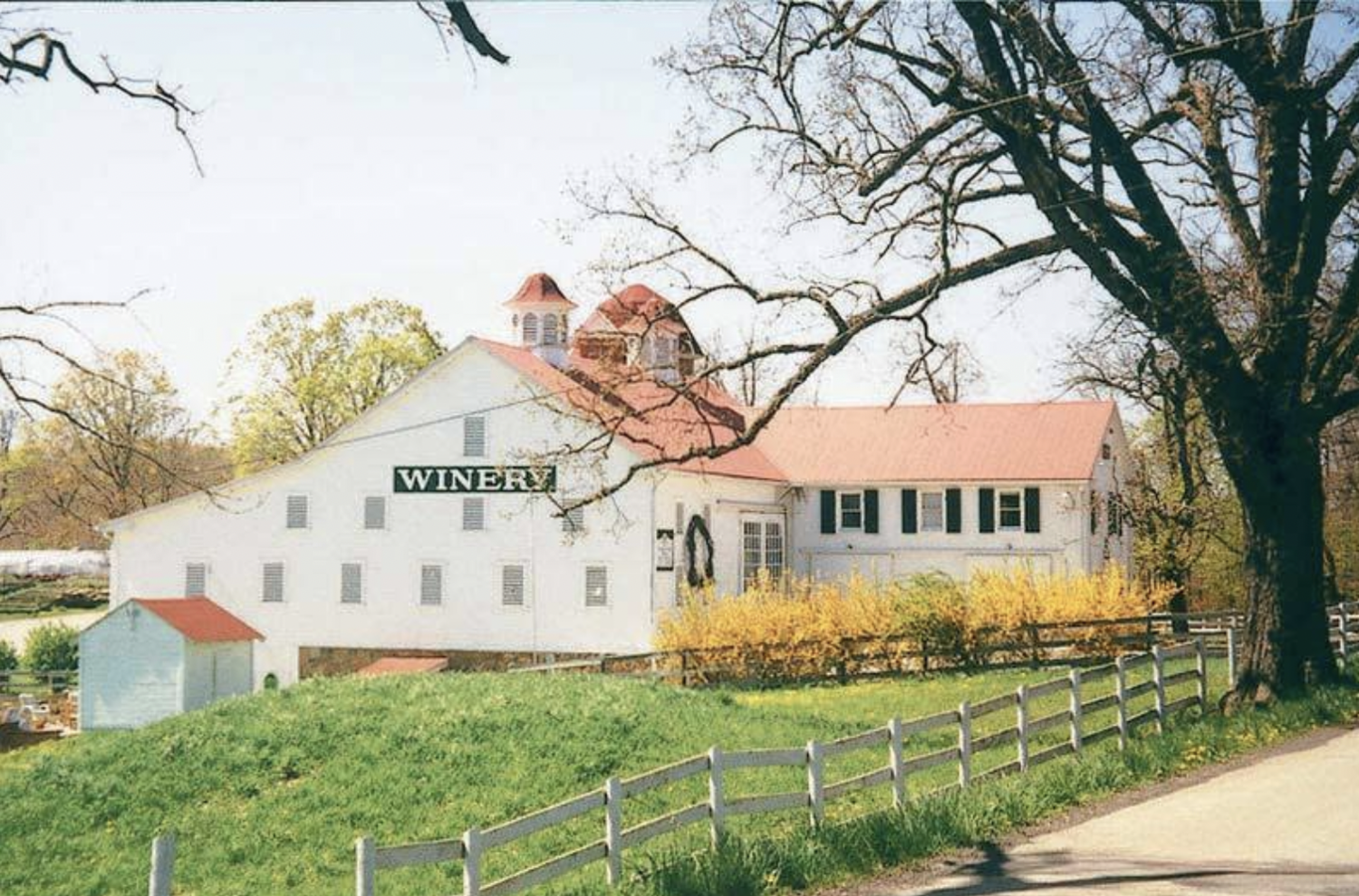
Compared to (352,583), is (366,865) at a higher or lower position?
lower

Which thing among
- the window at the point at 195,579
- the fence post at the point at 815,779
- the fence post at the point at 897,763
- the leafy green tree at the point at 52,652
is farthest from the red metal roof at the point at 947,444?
the fence post at the point at 815,779

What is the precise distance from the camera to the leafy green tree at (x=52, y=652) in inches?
2352

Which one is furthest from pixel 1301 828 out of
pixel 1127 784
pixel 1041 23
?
pixel 1041 23

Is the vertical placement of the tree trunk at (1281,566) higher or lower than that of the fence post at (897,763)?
higher

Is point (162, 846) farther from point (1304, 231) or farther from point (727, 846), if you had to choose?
point (1304, 231)

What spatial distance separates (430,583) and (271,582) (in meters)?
4.95

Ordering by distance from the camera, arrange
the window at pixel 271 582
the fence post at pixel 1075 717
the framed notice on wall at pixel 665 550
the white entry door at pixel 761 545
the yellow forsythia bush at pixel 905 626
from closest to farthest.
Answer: the fence post at pixel 1075 717
the yellow forsythia bush at pixel 905 626
the framed notice on wall at pixel 665 550
the window at pixel 271 582
the white entry door at pixel 761 545

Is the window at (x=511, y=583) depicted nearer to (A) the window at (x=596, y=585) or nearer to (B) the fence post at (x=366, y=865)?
(A) the window at (x=596, y=585)

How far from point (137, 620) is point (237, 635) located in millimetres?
2669

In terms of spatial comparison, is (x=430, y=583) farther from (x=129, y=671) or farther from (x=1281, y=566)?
(x=1281, y=566)

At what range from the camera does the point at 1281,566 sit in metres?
24.5

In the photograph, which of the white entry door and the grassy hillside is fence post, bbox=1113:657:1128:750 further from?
the white entry door

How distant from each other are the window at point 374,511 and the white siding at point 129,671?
19.6 ft

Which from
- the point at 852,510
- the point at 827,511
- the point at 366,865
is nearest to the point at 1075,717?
the point at 366,865
